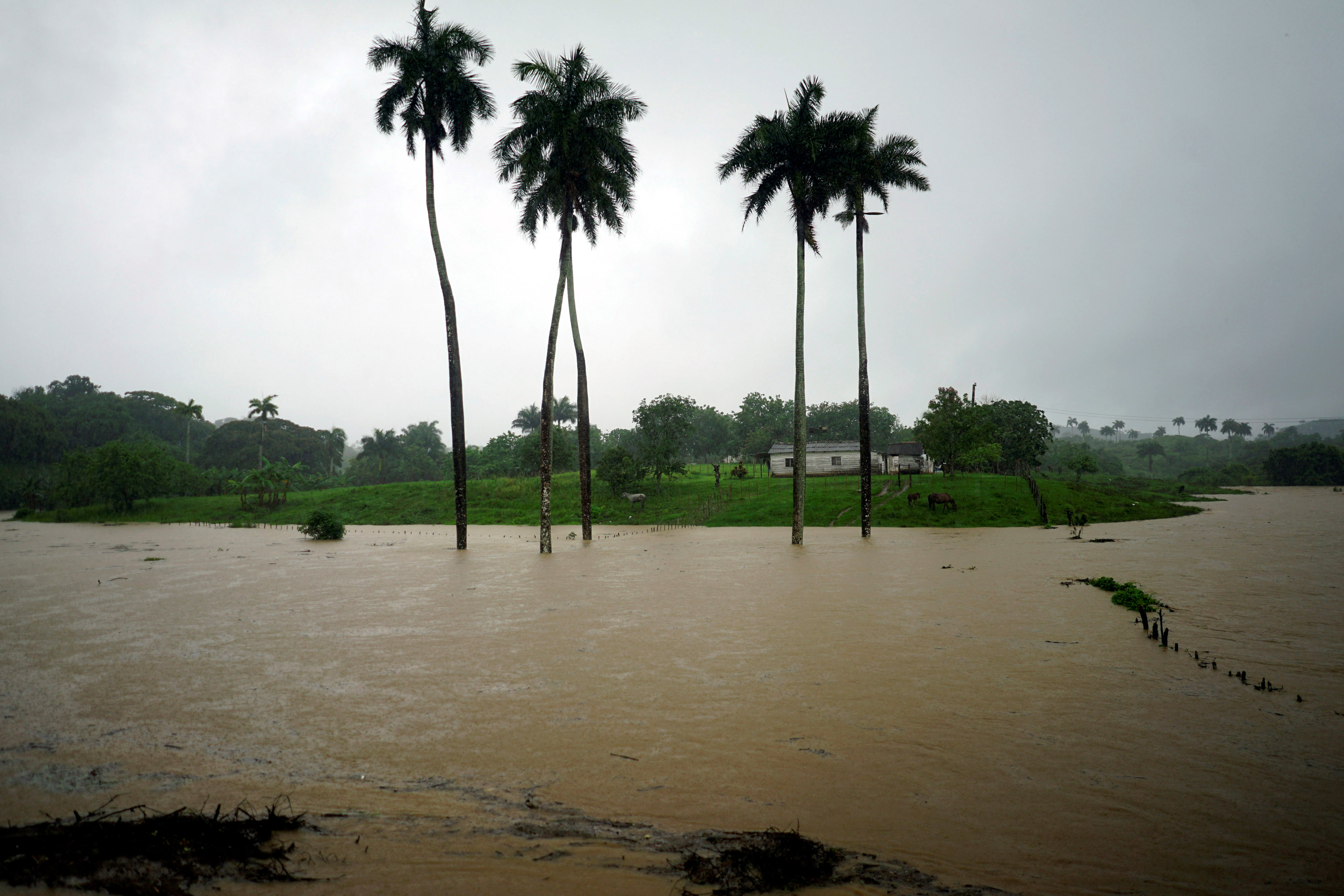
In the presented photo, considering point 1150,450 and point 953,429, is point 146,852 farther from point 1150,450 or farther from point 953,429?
point 1150,450

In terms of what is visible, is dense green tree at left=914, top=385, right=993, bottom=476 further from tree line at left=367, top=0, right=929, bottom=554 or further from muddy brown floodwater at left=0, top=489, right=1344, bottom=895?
muddy brown floodwater at left=0, top=489, right=1344, bottom=895

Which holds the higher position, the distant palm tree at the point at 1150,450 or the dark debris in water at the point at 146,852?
the distant palm tree at the point at 1150,450

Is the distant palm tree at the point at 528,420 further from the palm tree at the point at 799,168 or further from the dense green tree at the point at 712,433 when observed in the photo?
the palm tree at the point at 799,168

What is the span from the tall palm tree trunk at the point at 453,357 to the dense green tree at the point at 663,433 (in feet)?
75.9

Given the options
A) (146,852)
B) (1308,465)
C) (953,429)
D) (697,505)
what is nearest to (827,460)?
(953,429)

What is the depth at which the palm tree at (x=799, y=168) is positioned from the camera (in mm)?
26047

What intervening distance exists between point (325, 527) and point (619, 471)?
1976cm

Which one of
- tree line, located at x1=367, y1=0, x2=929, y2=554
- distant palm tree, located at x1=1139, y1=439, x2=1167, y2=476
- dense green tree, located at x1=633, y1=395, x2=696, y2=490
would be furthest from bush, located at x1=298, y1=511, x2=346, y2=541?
distant palm tree, located at x1=1139, y1=439, x2=1167, y2=476

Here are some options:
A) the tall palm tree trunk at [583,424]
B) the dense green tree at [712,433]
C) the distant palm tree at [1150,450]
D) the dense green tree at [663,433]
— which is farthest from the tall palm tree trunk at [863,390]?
the distant palm tree at [1150,450]

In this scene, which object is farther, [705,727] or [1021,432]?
[1021,432]

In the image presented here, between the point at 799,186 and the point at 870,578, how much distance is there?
17942 millimetres

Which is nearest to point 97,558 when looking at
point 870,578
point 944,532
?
point 870,578

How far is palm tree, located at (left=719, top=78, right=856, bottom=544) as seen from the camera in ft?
85.5

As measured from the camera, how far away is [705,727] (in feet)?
19.1
